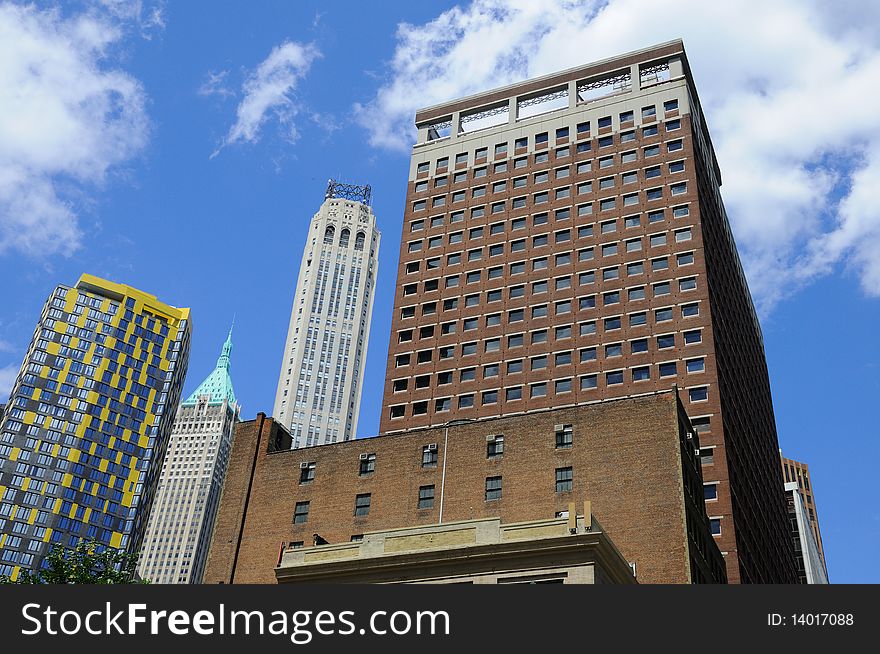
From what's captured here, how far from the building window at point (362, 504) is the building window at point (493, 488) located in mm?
8468

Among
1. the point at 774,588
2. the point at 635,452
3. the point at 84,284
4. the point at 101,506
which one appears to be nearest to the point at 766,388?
the point at 635,452

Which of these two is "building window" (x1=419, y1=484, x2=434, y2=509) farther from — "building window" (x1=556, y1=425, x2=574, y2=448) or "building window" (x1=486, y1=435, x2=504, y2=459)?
"building window" (x1=556, y1=425, x2=574, y2=448)

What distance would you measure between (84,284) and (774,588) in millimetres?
181758

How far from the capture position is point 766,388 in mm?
127688

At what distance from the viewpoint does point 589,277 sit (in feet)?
325

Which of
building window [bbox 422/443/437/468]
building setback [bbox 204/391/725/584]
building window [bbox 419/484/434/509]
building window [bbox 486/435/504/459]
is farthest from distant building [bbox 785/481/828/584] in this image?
building window [bbox 419/484/434/509]

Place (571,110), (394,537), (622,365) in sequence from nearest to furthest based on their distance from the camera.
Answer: (394,537) → (622,365) → (571,110)

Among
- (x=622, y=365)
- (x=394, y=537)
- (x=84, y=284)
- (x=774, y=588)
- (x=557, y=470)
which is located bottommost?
(x=774, y=588)

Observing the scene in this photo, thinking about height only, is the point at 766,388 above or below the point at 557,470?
above

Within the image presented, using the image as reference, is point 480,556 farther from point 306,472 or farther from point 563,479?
point 306,472

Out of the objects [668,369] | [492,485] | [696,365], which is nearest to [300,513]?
[492,485]

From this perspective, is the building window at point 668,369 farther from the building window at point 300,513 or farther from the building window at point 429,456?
the building window at point 300,513

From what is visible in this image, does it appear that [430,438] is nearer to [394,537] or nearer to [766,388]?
[394,537]

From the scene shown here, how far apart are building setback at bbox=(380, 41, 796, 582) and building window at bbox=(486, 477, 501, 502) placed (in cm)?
2379
